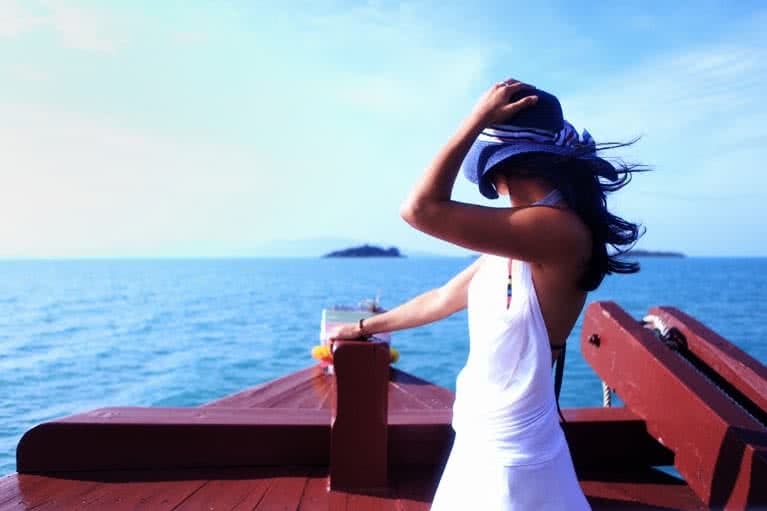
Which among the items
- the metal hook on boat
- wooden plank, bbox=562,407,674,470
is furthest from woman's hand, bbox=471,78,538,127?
the metal hook on boat

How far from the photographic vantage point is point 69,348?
18.6m

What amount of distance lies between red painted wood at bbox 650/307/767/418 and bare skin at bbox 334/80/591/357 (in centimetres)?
157

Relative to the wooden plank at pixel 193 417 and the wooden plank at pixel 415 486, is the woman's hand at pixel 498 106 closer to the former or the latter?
the wooden plank at pixel 415 486

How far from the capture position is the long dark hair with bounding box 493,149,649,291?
1.43 metres

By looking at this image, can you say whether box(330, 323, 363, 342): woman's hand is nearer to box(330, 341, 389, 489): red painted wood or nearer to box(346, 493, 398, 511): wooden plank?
box(330, 341, 389, 489): red painted wood

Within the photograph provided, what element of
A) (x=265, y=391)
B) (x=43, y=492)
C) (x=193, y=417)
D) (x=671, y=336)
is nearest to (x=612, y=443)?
(x=671, y=336)

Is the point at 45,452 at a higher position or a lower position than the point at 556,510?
lower

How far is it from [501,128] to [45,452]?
7.54ft

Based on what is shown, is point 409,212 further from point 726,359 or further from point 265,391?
point 265,391

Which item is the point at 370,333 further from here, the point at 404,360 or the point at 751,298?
the point at 751,298

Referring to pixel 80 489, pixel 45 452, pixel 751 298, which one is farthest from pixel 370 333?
pixel 751 298

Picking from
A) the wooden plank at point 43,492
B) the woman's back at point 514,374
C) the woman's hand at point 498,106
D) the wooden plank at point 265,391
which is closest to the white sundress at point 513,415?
the woman's back at point 514,374

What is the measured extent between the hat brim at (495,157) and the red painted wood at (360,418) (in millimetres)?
1219

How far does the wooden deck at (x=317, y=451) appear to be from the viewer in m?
2.56
